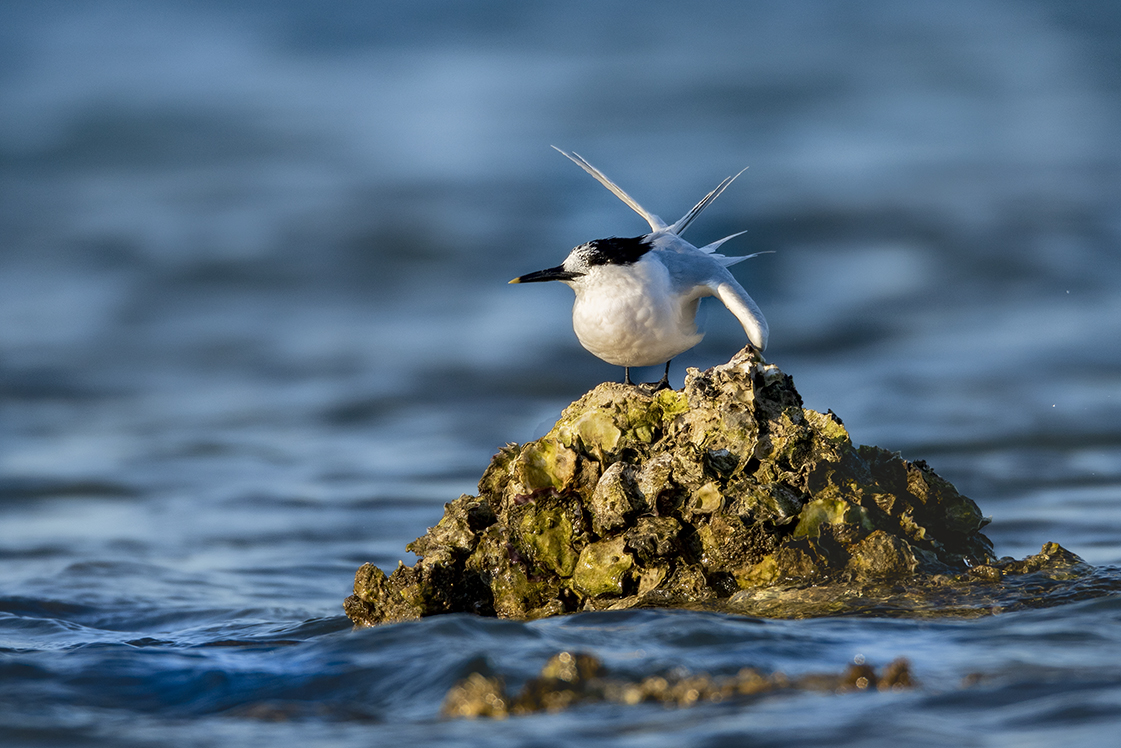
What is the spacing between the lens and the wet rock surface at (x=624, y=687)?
3.34 meters

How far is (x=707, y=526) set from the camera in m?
4.50

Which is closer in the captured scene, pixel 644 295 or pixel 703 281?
pixel 644 295

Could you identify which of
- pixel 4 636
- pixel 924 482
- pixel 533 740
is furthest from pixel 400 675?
pixel 4 636

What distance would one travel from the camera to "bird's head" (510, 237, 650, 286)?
5.60 m

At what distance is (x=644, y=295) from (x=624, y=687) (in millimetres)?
2462

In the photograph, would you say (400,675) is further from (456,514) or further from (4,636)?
(4,636)

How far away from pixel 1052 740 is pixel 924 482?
197 centimetres

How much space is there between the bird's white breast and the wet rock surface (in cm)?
228

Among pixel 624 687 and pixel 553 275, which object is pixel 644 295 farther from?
pixel 624 687

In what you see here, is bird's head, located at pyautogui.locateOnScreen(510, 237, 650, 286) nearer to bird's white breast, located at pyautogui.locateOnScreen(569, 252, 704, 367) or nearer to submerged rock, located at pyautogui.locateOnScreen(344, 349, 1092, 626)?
bird's white breast, located at pyautogui.locateOnScreen(569, 252, 704, 367)

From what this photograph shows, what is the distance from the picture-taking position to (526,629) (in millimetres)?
4078

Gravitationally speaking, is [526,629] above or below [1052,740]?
above

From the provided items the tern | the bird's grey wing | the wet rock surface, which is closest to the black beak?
the tern

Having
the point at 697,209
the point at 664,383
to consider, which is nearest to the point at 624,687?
the point at 664,383
